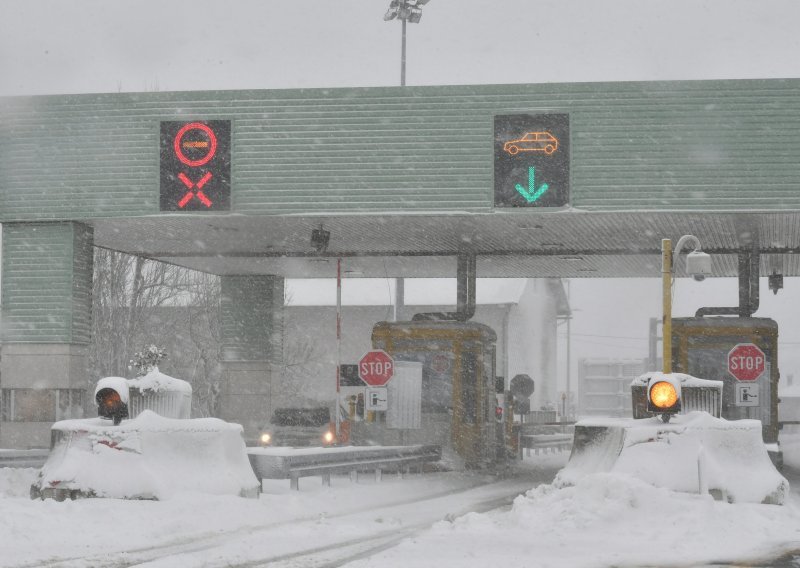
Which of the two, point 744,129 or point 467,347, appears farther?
point 467,347

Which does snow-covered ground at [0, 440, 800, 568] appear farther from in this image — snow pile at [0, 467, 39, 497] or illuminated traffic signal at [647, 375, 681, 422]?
snow pile at [0, 467, 39, 497]

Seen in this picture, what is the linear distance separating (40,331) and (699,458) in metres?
13.3

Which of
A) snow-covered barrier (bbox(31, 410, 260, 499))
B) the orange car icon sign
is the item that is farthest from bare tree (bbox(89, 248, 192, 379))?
snow-covered barrier (bbox(31, 410, 260, 499))

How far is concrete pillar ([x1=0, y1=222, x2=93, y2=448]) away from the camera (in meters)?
21.6

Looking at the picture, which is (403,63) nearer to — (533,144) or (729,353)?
(729,353)

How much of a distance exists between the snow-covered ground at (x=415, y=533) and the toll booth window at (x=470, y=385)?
35.4 ft

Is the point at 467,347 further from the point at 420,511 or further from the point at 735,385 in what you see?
the point at 420,511

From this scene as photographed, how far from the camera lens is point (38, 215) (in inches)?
848

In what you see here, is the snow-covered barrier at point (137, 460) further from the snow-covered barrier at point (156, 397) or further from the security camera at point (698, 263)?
the security camera at point (698, 263)

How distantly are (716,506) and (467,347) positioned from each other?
13.2 metres

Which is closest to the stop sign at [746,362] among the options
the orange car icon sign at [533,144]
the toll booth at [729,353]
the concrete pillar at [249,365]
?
the toll booth at [729,353]

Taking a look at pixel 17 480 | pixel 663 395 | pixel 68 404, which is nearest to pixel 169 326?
pixel 68 404

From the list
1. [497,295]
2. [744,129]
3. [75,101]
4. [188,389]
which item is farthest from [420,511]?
[497,295]

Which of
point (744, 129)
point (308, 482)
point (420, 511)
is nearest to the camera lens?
point (420, 511)
